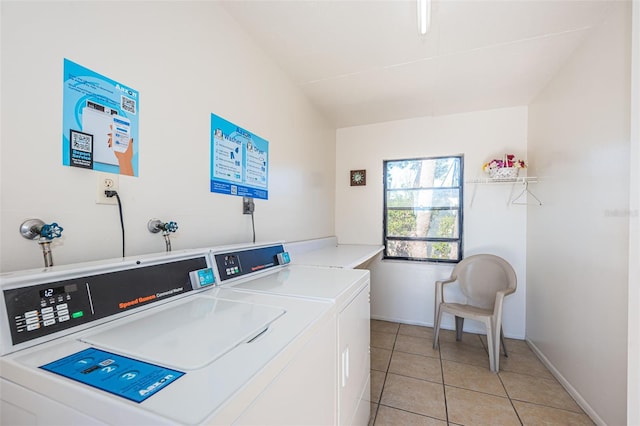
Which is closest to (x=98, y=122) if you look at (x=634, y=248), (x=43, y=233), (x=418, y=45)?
(x=43, y=233)

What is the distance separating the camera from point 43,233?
30.0 inches

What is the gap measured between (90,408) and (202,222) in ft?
3.47

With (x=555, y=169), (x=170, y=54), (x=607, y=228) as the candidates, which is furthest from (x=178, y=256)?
(x=555, y=169)

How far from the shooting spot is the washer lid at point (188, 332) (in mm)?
561

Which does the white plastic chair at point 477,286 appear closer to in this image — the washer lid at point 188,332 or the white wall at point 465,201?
the white wall at point 465,201

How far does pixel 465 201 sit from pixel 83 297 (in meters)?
3.33

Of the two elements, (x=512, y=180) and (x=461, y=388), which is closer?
A: (x=461, y=388)

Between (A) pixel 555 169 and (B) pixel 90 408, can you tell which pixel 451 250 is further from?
(B) pixel 90 408

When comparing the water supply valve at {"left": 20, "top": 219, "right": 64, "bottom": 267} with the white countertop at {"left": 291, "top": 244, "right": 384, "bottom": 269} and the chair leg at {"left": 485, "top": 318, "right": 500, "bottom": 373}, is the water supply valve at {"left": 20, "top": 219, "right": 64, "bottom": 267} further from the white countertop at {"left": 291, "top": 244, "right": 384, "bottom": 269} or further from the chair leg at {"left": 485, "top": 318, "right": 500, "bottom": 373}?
the chair leg at {"left": 485, "top": 318, "right": 500, "bottom": 373}

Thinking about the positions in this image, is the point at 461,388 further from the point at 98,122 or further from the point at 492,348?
the point at 98,122

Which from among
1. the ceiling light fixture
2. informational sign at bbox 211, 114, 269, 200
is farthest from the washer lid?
the ceiling light fixture

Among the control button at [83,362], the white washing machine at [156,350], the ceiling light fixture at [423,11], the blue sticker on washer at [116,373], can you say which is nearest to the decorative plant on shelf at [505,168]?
the ceiling light fixture at [423,11]

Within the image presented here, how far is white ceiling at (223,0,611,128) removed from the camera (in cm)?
156

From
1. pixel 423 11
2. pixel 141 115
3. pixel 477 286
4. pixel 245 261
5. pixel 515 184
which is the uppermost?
pixel 423 11
